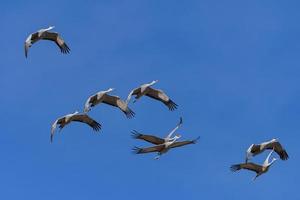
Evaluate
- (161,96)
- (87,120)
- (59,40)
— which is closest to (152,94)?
(161,96)

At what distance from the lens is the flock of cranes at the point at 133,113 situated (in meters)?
61.6

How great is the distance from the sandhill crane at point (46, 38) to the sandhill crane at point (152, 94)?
571 cm

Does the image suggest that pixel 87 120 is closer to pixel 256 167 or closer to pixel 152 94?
pixel 152 94

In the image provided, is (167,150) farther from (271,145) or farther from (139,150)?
(271,145)

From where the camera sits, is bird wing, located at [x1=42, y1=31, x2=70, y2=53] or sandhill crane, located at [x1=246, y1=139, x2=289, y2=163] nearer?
sandhill crane, located at [x1=246, y1=139, x2=289, y2=163]

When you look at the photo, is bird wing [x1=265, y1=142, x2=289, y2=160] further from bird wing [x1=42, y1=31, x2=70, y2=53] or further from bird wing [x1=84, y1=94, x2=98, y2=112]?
bird wing [x1=42, y1=31, x2=70, y2=53]

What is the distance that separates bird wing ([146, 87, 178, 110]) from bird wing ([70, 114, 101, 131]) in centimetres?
368

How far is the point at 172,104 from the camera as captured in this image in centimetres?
6762

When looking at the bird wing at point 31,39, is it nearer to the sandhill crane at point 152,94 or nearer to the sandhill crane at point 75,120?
the sandhill crane at point 75,120

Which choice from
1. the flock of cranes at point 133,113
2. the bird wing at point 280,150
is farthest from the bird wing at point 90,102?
the bird wing at point 280,150

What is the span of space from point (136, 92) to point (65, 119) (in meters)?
4.59

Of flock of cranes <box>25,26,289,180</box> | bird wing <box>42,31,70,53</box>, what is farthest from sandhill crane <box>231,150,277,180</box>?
bird wing <box>42,31,70,53</box>

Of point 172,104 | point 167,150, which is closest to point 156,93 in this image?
point 172,104

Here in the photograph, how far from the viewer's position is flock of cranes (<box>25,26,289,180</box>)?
202ft
